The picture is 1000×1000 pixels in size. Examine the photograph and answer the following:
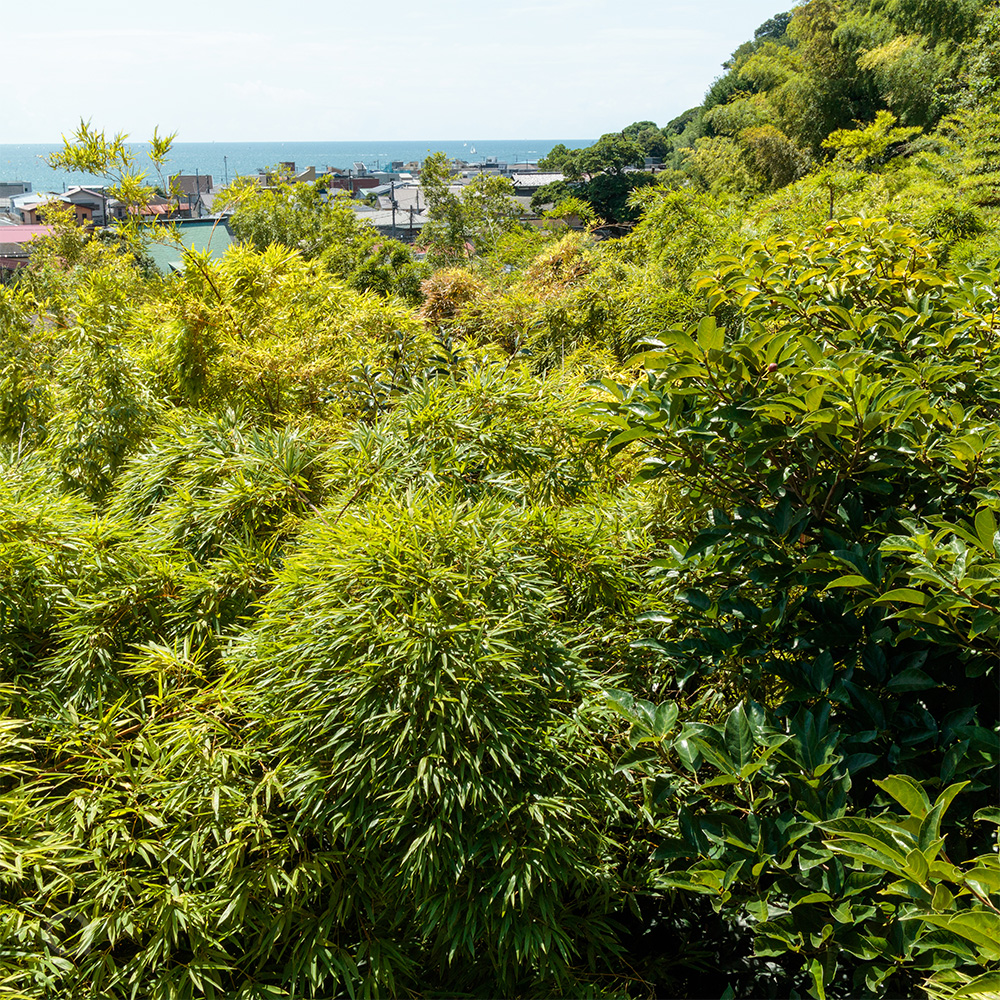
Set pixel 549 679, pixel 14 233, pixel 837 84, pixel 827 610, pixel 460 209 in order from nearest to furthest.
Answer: pixel 827 610 < pixel 549 679 < pixel 460 209 < pixel 837 84 < pixel 14 233

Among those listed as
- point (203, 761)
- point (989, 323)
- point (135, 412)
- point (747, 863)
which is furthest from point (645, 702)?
point (135, 412)

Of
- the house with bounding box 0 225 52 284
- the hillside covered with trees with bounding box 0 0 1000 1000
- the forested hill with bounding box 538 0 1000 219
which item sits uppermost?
the forested hill with bounding box 538 0 1000 219

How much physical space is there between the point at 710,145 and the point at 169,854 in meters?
21.1

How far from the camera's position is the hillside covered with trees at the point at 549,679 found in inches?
53.1

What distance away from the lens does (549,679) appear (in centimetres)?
186

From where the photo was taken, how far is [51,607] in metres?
2.17

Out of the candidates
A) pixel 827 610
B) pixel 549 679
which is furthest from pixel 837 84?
pixel 549 679

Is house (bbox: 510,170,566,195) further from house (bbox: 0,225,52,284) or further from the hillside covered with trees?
Result: the hillside covered with trees

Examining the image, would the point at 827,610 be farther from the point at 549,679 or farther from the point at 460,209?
the point at 460,209

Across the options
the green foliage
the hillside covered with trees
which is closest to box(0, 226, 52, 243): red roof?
the hillside covered with trees

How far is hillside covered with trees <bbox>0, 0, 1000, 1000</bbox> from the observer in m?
1.35

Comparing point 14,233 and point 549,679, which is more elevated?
point 14,233

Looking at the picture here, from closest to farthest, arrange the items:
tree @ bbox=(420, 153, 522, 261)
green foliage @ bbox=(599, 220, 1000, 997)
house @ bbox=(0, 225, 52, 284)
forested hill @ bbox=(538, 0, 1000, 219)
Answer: green foliage @ bbox=(599, 220, 1000, 997) < tree @ bbox=(420, 153, 522, 261) < forested hill @ bbox=(538, 0, 1000, 219) < house @ bbox=(0, 225, 52, 284)

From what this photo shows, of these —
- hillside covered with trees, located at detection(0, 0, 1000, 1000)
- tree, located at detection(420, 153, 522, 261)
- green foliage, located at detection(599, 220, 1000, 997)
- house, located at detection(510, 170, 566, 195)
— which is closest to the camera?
green foliage, located at detection(599, 220, 1000, 997)
